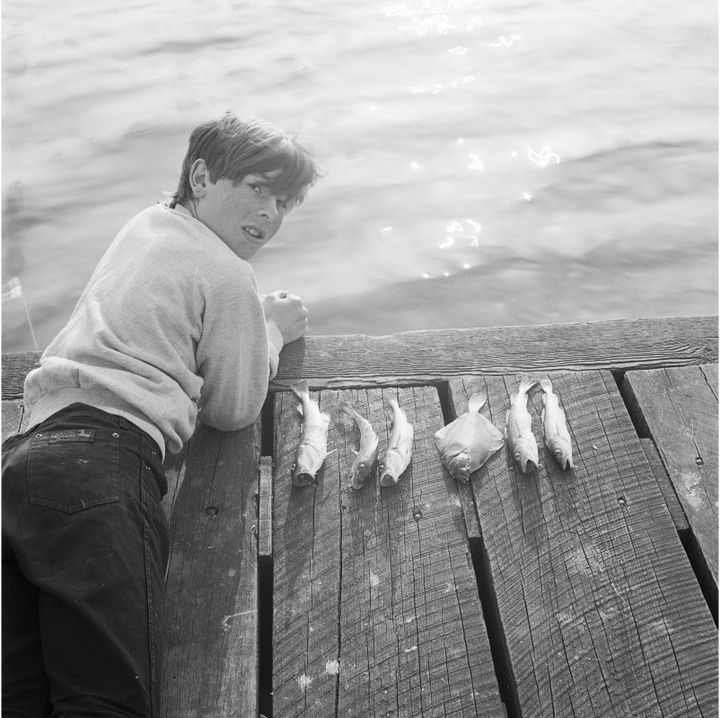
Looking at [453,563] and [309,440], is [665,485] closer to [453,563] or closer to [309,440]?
[453,563]

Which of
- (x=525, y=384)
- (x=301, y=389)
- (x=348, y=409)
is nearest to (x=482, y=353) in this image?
(x=525, y=384)

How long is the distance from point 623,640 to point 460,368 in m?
1.39

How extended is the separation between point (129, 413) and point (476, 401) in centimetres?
134

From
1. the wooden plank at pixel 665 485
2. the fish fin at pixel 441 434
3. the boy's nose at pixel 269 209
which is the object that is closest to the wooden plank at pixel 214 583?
the fish fin at pixel 441 434

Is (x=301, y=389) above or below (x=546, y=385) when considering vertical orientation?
above

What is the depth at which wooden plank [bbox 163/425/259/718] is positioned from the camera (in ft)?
7.88

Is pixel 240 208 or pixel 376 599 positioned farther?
pixel 240 208

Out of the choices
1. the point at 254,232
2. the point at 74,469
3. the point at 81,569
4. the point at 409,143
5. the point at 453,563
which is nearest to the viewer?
the point at 81,569

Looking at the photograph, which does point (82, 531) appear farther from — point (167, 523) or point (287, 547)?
point (287, 547)

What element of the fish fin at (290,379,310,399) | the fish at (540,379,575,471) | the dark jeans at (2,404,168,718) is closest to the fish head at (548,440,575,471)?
the fish at (540,379,575,471)

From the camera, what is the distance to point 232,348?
2932 mm

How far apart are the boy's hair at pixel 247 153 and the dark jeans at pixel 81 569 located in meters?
0.93

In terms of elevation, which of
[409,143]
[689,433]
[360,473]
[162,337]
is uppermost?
[162,337]

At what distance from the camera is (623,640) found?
2.52m
